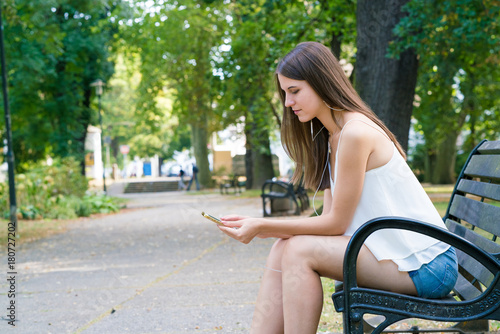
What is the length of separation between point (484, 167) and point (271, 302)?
3.69 feet

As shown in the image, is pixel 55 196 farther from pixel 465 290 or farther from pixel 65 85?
pixel 465 290

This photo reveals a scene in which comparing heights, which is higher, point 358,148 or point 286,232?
point 358,148

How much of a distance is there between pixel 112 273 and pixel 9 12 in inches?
224

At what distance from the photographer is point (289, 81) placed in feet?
7.88

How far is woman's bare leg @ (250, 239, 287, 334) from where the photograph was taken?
90.8 inches

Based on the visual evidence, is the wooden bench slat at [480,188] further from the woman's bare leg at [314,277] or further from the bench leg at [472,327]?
the bench leg at [472,327]

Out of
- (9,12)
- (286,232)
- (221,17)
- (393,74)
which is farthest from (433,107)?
(286,232)

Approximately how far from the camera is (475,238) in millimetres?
2627

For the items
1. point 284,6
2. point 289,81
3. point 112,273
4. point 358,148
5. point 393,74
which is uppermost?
point 284,6

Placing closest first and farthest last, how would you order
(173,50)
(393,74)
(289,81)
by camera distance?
(289,81) → (393,74) → (173,50)

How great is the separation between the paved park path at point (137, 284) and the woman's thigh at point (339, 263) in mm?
1563

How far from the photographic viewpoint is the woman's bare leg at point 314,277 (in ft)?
6.93

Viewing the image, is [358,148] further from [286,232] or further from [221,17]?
[221,17]

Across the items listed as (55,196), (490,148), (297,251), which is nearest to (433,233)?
(297,251)
